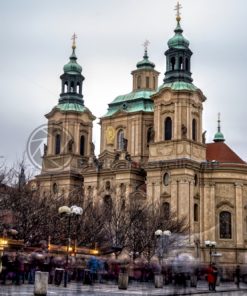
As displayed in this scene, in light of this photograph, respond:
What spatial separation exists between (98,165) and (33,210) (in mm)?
32823

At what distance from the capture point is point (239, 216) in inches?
2618

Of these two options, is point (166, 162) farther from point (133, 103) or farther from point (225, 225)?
point (133, 103)

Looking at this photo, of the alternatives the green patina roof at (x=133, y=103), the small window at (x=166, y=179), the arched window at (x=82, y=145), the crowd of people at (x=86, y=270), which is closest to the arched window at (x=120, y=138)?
the green patina roof at (x=133, y=103)

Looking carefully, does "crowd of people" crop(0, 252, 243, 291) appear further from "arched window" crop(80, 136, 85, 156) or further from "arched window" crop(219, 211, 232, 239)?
"arched window" crop(80, 136, 85, 156)

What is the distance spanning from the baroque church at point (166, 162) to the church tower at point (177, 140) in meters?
0.11

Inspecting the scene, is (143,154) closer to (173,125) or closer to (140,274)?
(173,125)

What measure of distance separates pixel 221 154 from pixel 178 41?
Result: 49.4 ft

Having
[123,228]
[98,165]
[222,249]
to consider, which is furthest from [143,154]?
[123,228]

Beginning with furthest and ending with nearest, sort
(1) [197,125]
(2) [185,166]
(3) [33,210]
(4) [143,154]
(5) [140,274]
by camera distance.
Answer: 1. (4) [143,154]
2. (1) [197,125]
3. (2) [185,166]
4. (3) [33,210]
5. (5) [140,274]

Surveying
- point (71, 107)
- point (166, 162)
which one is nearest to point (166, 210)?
point (166, 162)

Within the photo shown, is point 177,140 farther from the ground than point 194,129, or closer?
closer

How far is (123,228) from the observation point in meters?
52.4

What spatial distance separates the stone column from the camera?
65.8m

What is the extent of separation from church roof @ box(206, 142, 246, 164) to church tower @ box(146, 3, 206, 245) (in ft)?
9.45
